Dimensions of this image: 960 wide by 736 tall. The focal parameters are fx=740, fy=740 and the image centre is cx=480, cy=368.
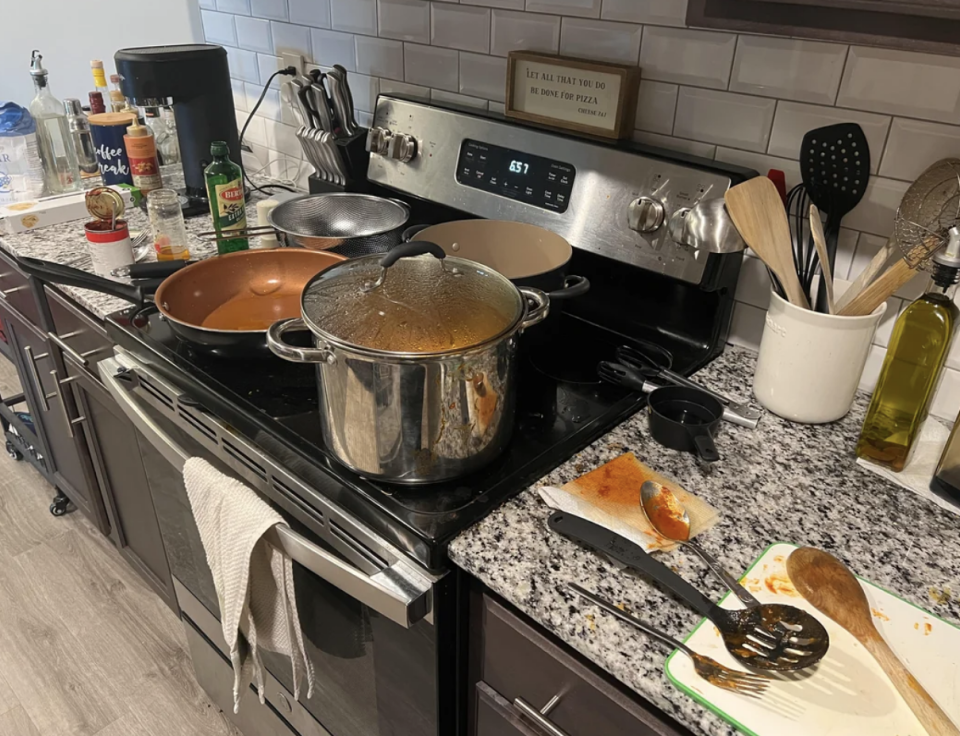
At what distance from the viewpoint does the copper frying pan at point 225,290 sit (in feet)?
3.39

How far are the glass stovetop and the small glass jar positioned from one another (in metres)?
0.25

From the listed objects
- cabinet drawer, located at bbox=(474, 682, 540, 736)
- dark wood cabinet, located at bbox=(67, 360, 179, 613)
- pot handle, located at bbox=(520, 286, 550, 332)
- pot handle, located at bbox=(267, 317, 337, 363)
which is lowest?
dark wood cabinet, located at bbox=(67, 360, 179, 613)

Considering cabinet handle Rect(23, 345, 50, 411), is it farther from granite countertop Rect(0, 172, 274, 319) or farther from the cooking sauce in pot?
the cooking sauce in pot

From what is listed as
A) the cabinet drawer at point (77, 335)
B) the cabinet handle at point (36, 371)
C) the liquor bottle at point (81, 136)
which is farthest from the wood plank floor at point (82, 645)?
the liquor bottle at point (81, 136)

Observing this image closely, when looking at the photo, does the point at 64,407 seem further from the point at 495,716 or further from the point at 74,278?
the point at 495,716

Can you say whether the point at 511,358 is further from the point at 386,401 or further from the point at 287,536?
the point at 287,536

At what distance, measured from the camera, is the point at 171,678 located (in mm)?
1658

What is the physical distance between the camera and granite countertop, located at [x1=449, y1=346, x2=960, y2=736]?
66cm

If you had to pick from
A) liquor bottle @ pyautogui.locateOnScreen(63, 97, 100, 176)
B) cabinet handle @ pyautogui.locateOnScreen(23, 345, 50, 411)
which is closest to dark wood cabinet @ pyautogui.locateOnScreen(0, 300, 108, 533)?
cabinet handle @ pyautogui.locateOnScreen(23, 345, 50, 411)

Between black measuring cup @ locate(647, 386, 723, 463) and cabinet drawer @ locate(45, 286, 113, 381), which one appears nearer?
black measuring cup @ locate(647, 386, 723, 463)

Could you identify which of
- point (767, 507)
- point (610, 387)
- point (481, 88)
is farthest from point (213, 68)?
point (767, 507)

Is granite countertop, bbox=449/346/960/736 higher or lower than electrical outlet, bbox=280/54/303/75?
lower

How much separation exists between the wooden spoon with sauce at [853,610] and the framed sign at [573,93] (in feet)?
2.28

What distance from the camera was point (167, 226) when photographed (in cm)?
138
